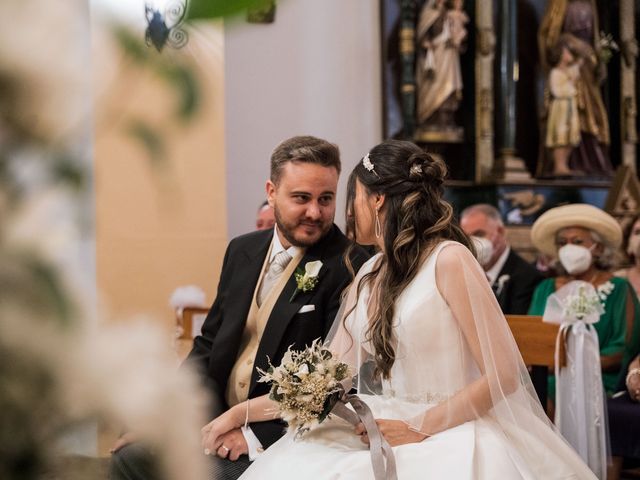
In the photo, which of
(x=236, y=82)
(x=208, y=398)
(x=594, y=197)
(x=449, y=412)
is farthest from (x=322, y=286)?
(x=594, y=197)

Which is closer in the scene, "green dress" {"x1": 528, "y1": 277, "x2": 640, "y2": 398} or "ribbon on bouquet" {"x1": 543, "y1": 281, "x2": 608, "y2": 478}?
"ribbon on bouquet" {"x1": 543, "y1": 281, "x2": 608, "y2": 478}

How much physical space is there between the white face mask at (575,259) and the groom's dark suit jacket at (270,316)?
2994mm

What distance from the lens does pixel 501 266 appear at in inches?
275

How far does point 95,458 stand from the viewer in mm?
446

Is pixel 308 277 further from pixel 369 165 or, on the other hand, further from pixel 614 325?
pixel 614 325

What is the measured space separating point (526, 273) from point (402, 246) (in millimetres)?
3718

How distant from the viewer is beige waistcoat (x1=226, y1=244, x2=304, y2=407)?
3.68 metres

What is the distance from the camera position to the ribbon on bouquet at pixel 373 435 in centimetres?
291

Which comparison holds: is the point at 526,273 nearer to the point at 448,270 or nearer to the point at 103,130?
the point at 448,270

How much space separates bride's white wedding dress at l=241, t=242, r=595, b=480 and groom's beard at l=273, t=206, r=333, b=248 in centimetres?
54

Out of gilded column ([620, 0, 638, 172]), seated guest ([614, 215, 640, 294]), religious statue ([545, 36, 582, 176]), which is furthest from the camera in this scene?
gilded column ([620, 0, 638, 172])

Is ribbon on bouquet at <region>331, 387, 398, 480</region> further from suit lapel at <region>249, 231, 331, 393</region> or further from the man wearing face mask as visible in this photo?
the man wearing face mask

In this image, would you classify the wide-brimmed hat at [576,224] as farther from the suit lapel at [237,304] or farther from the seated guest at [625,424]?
the suit lapel at [237,304]

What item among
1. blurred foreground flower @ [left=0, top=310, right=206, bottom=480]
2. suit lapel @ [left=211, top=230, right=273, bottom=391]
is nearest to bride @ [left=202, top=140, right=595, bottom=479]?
suit lapel @ [left=211, top=230, right=273, bottom=391]
